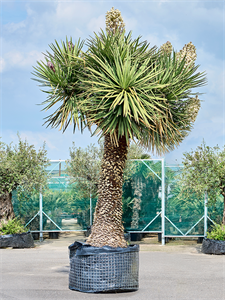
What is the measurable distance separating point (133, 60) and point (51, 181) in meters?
8.01

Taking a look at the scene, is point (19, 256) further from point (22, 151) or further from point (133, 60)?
point (133, 60)

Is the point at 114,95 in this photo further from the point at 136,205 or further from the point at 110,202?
the point at 136,205

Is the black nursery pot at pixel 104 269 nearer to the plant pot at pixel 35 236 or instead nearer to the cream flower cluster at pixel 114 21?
the cream flower cluster at pixel 114 21

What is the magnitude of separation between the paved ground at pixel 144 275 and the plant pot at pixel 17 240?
27 centimetres

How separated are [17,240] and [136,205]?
4.47m

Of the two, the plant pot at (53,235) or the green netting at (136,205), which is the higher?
the green netting at (136,205)

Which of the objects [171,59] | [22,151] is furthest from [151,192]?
[171,59]

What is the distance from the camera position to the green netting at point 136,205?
12398 mm

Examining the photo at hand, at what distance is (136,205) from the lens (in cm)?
1276

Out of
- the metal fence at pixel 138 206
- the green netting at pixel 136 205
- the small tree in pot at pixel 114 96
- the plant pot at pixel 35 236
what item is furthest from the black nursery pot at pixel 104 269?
the plant pot at pixel 35 236

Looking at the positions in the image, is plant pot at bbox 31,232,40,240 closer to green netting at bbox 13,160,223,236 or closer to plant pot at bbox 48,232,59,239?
green netting at bbox 13,160,223,236

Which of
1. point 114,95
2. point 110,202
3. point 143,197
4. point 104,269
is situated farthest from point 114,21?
point 143,197

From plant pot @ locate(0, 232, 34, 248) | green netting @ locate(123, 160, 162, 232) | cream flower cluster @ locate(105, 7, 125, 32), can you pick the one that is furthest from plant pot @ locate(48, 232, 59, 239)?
cream flower cluster @ locate(105, 7, 125, 32)

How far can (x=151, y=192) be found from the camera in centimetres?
1275
